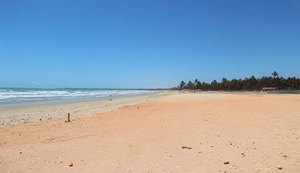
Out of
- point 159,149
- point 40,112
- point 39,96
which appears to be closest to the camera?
point 159,149

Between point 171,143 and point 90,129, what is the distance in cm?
475

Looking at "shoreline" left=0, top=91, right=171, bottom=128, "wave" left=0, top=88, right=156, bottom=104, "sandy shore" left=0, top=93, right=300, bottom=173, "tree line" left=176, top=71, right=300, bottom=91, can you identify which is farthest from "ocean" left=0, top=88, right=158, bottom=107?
"tree line" left=176, top=71, right=300, bottom=91

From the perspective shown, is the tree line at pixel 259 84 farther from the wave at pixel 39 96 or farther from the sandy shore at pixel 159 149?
the sandy shore at pixel 159 149

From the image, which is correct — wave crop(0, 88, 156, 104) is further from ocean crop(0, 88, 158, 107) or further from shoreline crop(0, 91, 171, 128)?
shoreline crop(0, 91, 171, 128)

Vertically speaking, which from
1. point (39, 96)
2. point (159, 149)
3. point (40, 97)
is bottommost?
point (159, 149)

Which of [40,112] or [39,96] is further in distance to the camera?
[39,96]

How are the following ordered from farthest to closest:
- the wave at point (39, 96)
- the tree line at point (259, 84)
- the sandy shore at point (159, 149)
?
1. the tree line at point (259, 84)
2. the wave at point (39, 96)
3. the sandy shore at point (159, 149)

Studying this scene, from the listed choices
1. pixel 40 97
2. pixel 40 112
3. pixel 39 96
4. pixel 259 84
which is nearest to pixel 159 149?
pixel 40 112

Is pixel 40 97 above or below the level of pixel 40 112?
above

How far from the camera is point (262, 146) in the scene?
354 inches

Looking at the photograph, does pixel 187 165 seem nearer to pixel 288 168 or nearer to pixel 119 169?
pixel 119 169

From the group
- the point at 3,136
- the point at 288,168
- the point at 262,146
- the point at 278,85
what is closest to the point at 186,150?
the point at 262,146

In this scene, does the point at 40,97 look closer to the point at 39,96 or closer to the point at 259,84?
the point at 39,96

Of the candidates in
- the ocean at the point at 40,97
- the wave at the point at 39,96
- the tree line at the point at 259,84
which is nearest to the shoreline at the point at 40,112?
the ocean at the point at 40,97
